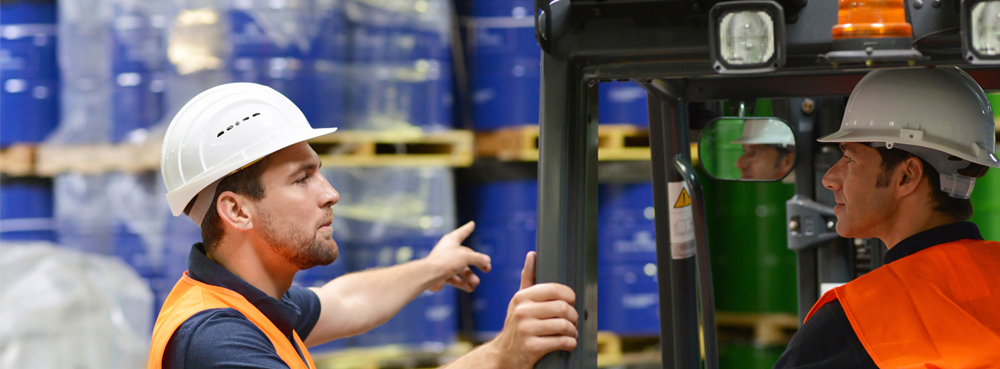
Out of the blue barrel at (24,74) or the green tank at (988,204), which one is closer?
the green tank at (988,204)

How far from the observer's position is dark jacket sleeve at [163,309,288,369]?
6.16ft

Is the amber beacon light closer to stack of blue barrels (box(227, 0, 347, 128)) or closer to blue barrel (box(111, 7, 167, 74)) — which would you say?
stack of blue barrels (box(227, 0, 347, 128))

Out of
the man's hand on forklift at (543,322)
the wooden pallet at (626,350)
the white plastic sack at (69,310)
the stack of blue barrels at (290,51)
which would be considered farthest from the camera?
the wooden pallet at (626,350)

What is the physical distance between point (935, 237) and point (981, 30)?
73cm

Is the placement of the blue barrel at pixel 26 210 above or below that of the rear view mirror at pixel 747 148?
below

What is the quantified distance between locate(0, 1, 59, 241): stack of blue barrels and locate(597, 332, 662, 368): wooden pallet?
315 centimetres

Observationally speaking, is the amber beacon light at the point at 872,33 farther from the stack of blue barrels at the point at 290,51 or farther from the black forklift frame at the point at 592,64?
the stack of blue barrels at the point at 290,51

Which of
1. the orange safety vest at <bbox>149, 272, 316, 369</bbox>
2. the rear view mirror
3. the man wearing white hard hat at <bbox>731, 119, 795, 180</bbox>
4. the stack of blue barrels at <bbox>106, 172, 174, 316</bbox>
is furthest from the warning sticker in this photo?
the stack of blue barrels at <bbox>106, 172, 174, 316</bbox>

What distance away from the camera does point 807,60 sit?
5.10ft

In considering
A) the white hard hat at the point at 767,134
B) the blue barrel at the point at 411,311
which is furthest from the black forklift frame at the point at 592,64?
the blue barrel at the point at 411,311

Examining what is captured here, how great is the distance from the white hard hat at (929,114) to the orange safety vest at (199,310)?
140 cm

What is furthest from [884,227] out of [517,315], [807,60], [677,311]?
[517,315]

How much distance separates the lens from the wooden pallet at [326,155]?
4.54 meters

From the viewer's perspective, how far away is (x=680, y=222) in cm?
229
